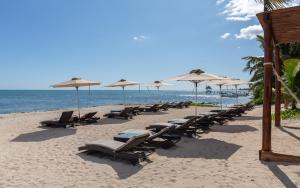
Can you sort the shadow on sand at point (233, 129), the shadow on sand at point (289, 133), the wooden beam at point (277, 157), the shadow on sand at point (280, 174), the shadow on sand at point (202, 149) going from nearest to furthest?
the shadow on sand at point (280, 174) → the wooden beam at point (277, 157) → the shadow on sand at point (202, 149) → the shadow on sand at point (289, 133) → the shadow on sand at point (233, 129)

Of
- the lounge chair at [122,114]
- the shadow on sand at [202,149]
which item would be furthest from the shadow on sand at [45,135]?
the lounge chair at [122,114]

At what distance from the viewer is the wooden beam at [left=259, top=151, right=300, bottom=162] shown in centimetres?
709

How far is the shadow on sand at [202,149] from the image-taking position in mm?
8039

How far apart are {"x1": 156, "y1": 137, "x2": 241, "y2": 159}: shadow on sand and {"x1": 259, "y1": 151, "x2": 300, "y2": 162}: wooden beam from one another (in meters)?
0.83

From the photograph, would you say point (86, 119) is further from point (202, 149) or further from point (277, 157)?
point (277, 157)

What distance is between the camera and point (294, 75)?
14414mm

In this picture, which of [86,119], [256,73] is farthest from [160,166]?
[256,73]

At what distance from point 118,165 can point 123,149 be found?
468 mm

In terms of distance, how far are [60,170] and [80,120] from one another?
26.3 feet

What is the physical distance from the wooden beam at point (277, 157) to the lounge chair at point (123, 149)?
2.51 metres

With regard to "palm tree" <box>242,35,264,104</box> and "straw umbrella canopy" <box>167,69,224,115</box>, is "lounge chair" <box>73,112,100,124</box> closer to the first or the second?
"straw umbrella canopy" <box>167,69,224,115</box>

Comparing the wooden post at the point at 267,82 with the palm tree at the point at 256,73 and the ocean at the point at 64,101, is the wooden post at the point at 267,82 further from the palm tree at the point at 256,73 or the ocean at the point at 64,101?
the palm tree at the point at 256,73

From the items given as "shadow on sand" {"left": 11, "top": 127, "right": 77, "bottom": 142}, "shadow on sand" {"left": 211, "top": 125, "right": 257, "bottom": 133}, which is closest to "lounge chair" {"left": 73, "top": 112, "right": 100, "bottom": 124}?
"shadow on sand" {"left": 11, "top": 127, "right": 77, "bottom": 142}

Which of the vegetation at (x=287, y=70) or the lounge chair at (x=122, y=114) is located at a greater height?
the vegetation at (x=287, y=70)
